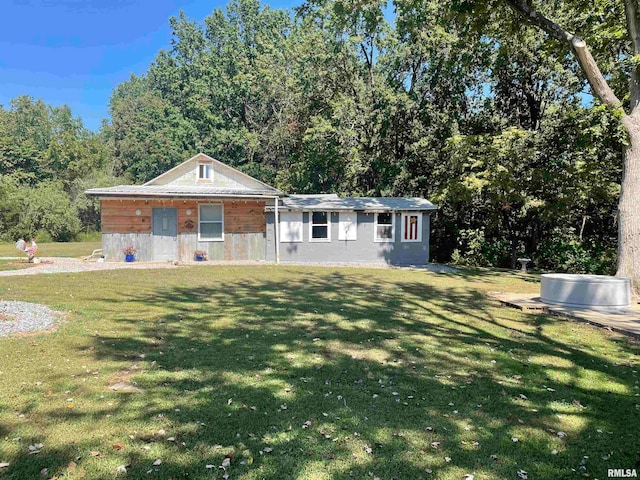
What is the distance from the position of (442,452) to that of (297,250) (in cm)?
1480

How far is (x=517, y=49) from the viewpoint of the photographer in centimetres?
1773

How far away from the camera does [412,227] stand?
1780 centimetres

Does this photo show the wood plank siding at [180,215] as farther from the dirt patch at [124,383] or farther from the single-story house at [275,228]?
the dirt patch at [124,383]

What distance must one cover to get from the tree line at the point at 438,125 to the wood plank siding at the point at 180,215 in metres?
6.98

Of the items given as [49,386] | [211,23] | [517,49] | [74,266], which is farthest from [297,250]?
[211,23]

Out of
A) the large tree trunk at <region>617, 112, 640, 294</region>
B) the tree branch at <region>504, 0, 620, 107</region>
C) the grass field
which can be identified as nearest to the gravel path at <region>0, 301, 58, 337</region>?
the grass field

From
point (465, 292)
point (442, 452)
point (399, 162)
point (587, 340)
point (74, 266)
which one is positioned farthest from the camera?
point (399, 162)

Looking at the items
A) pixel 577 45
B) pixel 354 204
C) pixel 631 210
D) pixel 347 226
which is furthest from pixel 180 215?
pixel 631 210

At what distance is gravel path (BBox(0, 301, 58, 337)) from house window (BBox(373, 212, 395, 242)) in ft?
41.9

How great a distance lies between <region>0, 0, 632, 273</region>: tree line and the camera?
51.5 feet

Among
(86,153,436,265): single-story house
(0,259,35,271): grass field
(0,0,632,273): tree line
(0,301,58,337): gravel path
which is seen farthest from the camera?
(86,153,436,265): single-story house

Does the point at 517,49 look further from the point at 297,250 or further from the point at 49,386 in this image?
the point at 49,386

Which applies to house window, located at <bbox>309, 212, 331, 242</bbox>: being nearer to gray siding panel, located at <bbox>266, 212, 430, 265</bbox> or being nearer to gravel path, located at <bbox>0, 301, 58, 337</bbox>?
gray siding panel, located at <bbox>266, 212, 430, 265</bbox>

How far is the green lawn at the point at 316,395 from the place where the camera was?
109 inches
